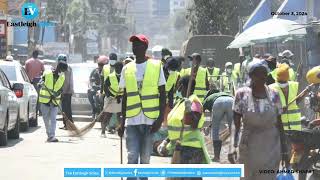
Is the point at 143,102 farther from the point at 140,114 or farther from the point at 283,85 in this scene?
the point at 283,85

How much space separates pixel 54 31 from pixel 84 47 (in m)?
13.0

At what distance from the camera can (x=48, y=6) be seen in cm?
7531

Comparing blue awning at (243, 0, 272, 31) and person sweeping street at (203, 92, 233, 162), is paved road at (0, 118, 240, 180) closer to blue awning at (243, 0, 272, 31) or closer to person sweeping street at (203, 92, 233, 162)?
person sweeping street at (203, 92, 233, 162)

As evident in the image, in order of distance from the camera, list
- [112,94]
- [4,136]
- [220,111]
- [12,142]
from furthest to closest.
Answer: [112,94]
[12,142]
[4,136]
[220,111]

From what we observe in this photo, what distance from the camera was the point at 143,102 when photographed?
9133mm

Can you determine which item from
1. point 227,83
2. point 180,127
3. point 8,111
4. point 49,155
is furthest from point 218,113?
point 227,83

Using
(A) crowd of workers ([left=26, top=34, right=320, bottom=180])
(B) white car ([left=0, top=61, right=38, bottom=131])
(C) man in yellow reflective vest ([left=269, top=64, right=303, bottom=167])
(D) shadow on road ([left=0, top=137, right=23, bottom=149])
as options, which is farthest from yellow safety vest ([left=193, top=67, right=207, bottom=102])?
(C) man in yellow reflective vest ([left=269, top=64, right=303, bottom=167])

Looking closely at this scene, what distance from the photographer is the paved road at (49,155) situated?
473 inches

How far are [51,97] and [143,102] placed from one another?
8.01 meters

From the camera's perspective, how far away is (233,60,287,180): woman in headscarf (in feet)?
26.0

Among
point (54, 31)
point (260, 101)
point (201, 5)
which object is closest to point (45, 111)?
point (260, 101)

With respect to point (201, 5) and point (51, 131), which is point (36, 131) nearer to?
point (51, 131)

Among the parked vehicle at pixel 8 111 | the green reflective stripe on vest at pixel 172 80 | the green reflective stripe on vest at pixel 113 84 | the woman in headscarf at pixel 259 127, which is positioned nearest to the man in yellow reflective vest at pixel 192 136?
the woman in headscarf at pixel 259 127

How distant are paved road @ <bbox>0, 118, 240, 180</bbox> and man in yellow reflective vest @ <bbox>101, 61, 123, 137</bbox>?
0.49m
